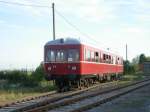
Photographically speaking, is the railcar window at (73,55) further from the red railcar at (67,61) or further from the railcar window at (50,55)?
the railcar window at (50,55)

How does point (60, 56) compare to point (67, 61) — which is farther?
point (60, 56)

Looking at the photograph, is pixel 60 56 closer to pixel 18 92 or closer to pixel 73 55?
pixel 73 55

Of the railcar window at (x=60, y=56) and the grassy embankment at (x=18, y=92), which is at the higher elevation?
the railcar window at (x=60, y=56)

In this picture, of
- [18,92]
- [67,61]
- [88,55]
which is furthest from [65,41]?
[18,92]

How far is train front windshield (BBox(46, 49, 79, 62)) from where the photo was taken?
28312 mm

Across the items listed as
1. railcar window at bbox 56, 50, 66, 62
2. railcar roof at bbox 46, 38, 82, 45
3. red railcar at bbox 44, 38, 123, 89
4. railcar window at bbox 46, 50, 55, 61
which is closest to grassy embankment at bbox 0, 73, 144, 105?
red railcar at bbox 44, 38, 123, 89

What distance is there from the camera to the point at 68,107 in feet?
57.5

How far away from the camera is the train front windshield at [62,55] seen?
1115 inches

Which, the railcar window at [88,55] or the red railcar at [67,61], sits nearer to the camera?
the red railcar at [67,61]

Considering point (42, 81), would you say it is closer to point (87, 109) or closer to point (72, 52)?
point (72, 52)

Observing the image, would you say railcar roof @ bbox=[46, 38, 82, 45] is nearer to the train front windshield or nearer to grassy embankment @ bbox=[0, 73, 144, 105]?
the train front windshield

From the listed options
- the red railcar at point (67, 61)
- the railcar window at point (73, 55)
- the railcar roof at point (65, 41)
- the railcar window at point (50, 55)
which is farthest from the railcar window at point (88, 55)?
the railcar window at point (50, 55)

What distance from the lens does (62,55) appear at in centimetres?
2855

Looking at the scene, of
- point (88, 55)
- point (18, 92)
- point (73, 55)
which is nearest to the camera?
point (18, 92)
